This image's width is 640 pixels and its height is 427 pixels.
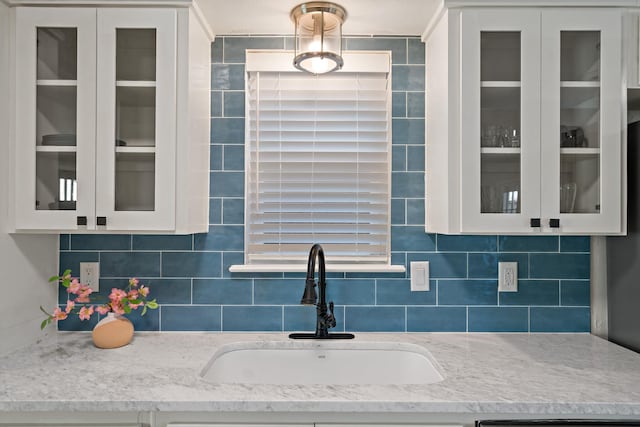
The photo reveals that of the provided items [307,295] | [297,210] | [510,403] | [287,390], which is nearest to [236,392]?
[287,390]

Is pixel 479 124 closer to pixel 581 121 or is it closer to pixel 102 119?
pixel 581 121

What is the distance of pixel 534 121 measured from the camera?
1555 mm

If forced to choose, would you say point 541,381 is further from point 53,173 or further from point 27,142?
point 27,142

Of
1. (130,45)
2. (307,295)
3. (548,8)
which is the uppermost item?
(548,8)

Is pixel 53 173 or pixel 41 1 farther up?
pixel 41 1

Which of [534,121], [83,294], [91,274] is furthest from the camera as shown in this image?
[91,274]

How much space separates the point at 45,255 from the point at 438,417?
1.56m

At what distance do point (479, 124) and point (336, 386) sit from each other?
0.99 metres

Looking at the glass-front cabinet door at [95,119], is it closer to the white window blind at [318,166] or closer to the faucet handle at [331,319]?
the white window blind at [318,166]

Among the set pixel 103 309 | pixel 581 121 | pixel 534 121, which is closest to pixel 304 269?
pixel 103 309

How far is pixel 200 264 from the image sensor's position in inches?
74.5

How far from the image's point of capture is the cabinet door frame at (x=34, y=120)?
155cm

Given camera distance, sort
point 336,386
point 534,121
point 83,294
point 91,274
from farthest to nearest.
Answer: point 91,274
point 83,294
point 534,121
point 336,386

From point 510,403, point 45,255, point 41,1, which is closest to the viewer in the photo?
point 510,403
